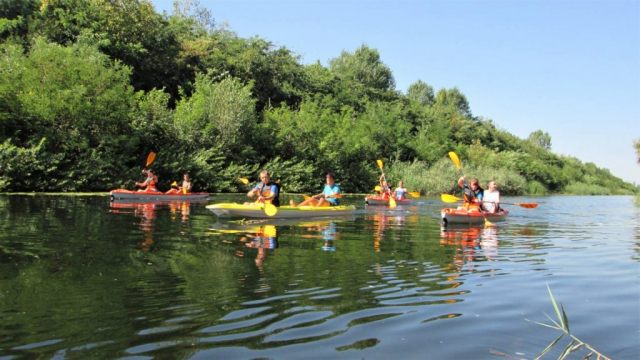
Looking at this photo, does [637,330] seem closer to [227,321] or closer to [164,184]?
[227,321]

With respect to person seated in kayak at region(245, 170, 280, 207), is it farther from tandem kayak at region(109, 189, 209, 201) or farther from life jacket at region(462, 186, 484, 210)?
tandem kayak at region(109, 189, 209, 201)

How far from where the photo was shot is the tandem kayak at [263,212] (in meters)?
13.3

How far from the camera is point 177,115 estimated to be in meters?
29.4

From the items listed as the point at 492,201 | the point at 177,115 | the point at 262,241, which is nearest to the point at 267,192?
the point at 262,241

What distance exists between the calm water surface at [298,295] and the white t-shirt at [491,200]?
5.27m

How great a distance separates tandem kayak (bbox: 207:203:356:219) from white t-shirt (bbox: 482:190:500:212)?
4.37 meters

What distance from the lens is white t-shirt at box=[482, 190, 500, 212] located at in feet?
52.0

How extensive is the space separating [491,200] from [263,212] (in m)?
6.92

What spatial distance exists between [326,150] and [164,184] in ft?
45.4

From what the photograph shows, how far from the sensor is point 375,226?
13828 millimetres

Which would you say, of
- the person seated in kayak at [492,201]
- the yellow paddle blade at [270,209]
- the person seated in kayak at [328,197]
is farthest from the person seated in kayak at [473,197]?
the yellow paddle blade at [270,209]

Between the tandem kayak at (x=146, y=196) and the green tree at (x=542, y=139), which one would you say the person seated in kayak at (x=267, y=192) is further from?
the green tree at (x=542, y=139)

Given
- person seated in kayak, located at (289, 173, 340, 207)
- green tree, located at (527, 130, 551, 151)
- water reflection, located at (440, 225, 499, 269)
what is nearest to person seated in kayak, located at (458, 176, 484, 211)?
water reflection, located at (440, 225, 499, 269)

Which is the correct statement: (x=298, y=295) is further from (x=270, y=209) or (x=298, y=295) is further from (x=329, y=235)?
(x=270, y=209)
